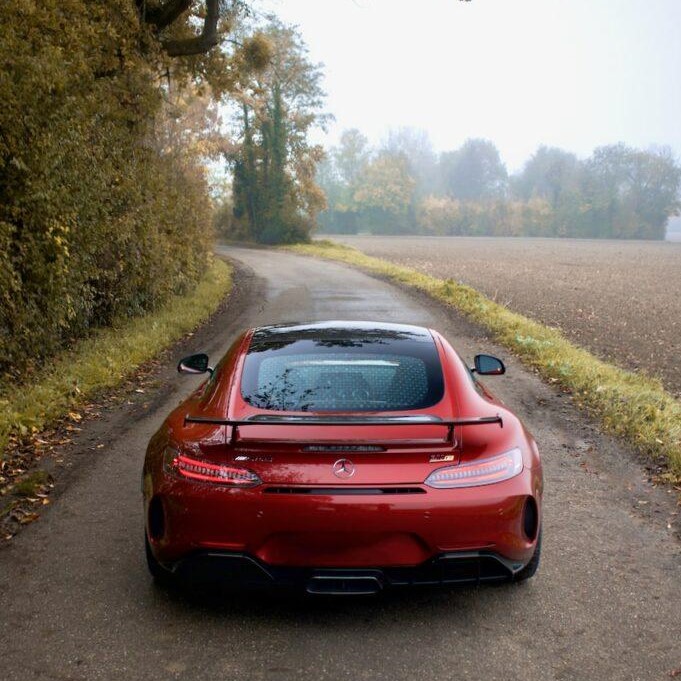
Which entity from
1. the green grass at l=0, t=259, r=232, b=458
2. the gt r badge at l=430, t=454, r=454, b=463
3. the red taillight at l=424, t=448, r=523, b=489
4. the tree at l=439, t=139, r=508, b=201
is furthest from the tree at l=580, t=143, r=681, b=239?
the gt r badge at l=430, t=454, r=454, b=463

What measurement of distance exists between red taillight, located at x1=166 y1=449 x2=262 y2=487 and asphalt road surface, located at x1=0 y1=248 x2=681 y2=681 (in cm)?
68

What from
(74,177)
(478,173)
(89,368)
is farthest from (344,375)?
(478,173)

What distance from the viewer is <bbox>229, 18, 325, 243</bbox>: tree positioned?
47.1 metres

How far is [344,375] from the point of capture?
413 centimetres

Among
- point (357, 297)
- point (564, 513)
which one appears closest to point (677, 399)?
point (564, 513)

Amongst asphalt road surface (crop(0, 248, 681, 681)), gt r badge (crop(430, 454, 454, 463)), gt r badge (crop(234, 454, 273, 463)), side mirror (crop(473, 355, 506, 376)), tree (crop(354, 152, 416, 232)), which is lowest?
tree (crop(354, 152, 416, 232))

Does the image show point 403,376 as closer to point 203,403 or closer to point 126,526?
point 203,403

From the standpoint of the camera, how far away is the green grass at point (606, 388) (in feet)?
22.6

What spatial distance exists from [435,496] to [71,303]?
743 cm

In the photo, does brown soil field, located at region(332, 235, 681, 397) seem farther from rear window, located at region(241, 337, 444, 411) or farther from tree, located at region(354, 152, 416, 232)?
tree, located at region(354, 152, 416, 232)

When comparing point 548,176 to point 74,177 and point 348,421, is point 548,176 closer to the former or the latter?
point 74,177

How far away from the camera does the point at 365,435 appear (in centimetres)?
339

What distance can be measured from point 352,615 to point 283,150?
45.5m

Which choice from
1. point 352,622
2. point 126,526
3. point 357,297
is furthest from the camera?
point 357,297
